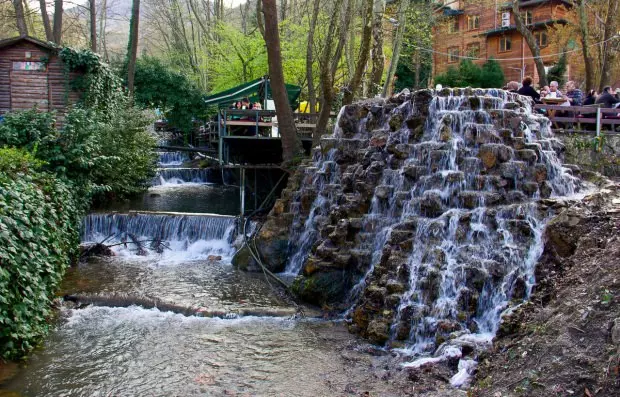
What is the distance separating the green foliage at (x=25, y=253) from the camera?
7664mm

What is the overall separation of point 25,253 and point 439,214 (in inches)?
268

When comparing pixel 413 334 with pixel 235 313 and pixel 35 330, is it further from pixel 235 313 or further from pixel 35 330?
pixel 35 330

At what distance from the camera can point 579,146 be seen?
12969mm

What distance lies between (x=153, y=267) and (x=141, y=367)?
5645 millimetres

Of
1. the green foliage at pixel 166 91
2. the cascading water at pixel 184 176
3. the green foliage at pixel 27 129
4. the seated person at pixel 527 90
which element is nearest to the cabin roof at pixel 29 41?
the cascading water at pixel 184 176

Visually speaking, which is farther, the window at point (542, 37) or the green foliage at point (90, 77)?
the window at point (542, 37)

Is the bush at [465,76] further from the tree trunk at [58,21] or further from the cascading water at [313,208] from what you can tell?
the cascading water at [313,208]

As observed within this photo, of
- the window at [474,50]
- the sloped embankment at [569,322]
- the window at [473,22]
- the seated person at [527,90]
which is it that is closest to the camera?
the sloped embankment at [569,322]

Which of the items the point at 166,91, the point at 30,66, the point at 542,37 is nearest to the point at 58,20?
the point at 30,66

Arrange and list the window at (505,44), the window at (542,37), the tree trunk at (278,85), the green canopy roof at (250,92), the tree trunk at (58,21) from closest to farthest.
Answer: the tree trunk at (278,85)
the green canopy roof at (250,92)
the tree trunk at (58,21)
the window at (542,37)
the window at (505,44)

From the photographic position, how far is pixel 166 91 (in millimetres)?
26672

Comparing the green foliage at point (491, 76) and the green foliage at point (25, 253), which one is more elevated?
the green foliage at point (491, 76)

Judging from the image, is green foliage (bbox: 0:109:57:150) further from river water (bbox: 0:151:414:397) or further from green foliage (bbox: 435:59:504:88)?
green foliage (bbox: 435:59:504:88)

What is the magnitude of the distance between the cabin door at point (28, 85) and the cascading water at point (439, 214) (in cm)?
1194
